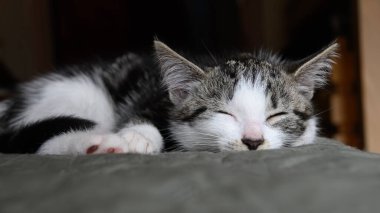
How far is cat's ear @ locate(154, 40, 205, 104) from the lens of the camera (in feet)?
4.09

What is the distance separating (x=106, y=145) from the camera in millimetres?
994

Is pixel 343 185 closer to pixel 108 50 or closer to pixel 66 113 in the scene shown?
pixel 66 113

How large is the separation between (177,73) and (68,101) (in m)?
0.36

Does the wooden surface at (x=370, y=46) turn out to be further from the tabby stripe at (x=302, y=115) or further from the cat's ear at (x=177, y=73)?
the cat's ear at (x=177, y=73)

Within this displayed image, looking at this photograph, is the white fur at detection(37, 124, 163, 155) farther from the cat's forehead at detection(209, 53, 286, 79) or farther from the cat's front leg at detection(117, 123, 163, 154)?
the cat's forehead at detection(209, 53, 286, 79)

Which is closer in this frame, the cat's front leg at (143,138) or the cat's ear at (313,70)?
the cat's front leg at (143,138)

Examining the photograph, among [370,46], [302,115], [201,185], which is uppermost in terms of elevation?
[370,46]

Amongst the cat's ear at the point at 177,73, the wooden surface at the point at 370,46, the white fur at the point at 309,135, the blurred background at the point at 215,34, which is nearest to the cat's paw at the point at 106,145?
the cat's ear at the point at 177,73

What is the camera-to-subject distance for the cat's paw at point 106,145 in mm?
979

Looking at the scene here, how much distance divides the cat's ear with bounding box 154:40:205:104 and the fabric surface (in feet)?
1.68

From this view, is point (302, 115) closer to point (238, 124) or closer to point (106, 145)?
point (238, 124)

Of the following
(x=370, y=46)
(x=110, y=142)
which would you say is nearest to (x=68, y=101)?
(x=110, y=142)

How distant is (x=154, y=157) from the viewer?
2.72 feet

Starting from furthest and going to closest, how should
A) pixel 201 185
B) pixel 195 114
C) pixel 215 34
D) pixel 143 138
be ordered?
pixel 215 34 → pixel 195 114 → pixel 143 138 → pixel 201 185
